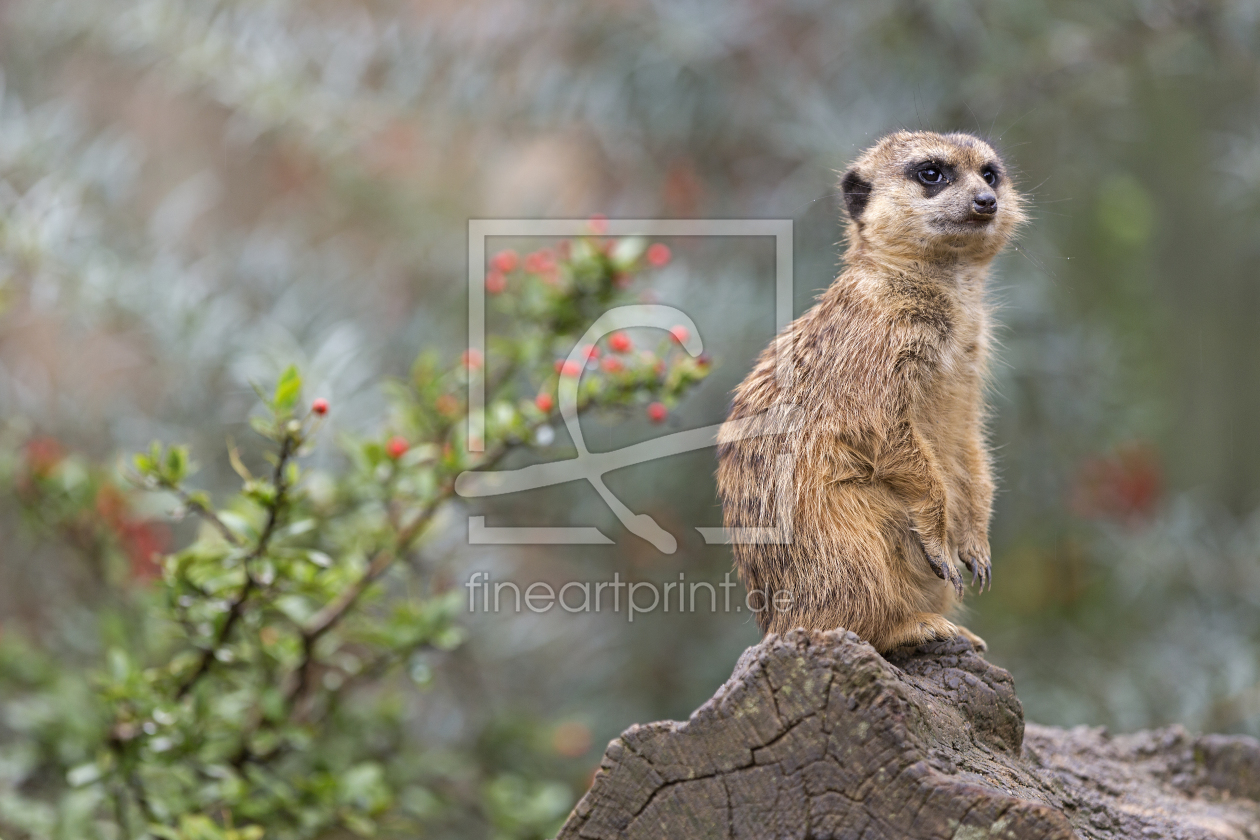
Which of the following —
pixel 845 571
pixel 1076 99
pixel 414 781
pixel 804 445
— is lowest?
pixel 414 781

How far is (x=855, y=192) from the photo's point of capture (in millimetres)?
2217

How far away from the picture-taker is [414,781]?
3010 millimetres

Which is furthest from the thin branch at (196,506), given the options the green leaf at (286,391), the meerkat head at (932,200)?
the meerkat head at (932,200)

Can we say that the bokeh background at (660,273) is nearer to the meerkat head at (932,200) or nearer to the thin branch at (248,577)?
the thin branch at (248,577)

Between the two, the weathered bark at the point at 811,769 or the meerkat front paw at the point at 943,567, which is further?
the meerkat front paw at the point at 943,567

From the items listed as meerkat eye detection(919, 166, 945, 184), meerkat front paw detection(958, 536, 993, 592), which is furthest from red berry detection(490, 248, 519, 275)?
meerkat front paw detection(958, 536, 993, 592)

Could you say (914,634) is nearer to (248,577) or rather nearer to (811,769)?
(811,769)

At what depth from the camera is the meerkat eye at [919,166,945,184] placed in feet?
6.75

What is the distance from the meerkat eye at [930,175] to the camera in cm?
206

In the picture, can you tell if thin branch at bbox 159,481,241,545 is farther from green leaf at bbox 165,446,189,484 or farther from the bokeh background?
the bokeh background

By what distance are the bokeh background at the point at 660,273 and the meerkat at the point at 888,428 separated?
4.12 feet

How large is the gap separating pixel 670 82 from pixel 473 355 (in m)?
1.77

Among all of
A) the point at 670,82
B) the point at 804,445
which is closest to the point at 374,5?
the point at 670,82

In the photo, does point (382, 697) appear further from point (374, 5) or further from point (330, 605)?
point (374, 5)
